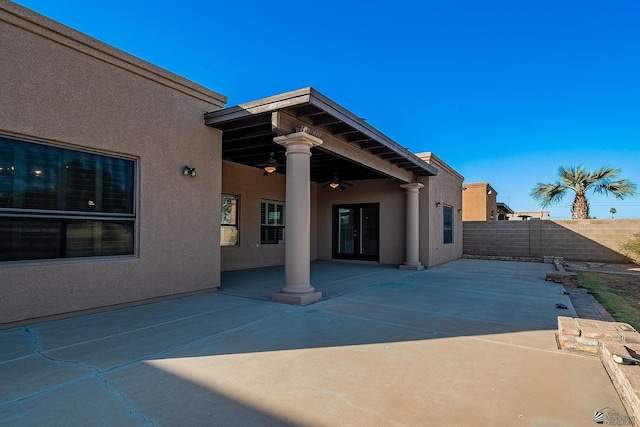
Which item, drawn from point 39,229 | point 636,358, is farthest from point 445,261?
point 39,229

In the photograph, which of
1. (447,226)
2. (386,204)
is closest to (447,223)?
(447,226)

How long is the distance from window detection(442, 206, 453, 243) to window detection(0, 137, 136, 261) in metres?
11.5

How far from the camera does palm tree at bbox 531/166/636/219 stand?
1897 centimetres

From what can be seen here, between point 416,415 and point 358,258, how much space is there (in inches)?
422

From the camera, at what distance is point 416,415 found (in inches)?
93.7

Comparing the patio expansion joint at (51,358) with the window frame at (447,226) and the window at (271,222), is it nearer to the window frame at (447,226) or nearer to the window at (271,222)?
the window at (271,222)

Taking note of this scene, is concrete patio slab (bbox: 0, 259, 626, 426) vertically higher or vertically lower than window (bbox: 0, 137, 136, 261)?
lower

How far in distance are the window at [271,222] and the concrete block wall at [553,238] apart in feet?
35.3

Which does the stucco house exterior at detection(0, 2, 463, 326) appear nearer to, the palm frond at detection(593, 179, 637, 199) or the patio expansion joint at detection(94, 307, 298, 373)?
the patio expansion joint at detection(94, 307, 298, 373)

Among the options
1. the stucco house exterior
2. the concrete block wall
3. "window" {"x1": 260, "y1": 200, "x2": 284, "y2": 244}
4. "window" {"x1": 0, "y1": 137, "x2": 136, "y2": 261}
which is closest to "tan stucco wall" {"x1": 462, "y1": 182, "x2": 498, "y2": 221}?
the concrete block wall

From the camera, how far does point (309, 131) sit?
6.27 m

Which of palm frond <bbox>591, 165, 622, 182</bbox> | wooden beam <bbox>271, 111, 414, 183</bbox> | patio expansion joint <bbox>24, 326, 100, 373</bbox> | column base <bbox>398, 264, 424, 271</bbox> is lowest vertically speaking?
column base <bbox>398, 264, 424, 271</bbox>

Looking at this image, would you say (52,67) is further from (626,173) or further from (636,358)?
(626,173)

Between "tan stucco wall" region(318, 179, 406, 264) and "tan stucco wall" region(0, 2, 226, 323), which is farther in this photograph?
"tan stucco wall" region(318, 179, 406, 264)
